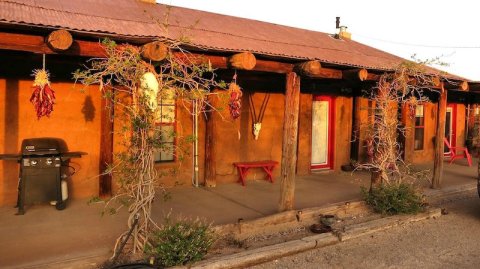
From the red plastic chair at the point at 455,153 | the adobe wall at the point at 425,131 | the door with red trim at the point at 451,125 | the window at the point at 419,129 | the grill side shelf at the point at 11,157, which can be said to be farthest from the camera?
the door with red trim at the point at 451,125

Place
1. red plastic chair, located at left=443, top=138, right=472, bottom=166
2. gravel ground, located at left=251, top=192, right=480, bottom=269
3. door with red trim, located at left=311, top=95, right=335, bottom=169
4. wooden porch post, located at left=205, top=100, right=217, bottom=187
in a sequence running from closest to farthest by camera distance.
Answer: gravel ground, located at left=251, top=192, right=480, bottom=269, wooden porch post, located at left=205, top=100, right=217, bottom=187, door with red trim, located at left=311, top=95, right=335, bottom=169, red plastic chair, located at left=443, top=138, right=472, bottom=166

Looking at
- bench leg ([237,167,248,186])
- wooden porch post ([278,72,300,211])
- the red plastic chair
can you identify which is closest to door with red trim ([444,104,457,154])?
the red plastic chair

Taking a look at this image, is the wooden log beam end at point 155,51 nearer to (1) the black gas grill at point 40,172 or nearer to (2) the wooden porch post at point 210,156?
(1) the black gas grill at point 40,172

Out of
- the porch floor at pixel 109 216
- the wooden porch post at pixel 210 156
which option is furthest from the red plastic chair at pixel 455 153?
the wooden porch post at pixel 210 156

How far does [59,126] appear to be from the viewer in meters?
7.37

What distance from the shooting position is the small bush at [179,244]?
14.9 ft

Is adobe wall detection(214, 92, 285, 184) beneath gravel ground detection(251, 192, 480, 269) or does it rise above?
above

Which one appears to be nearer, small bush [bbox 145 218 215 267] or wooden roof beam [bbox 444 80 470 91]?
small bush [bbox 145 218 215 267]

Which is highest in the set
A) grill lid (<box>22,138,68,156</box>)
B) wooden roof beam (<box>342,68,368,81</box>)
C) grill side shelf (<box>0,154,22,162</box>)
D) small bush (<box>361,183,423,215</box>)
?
wooden roof beam (<box>342,68,368,81</box>)

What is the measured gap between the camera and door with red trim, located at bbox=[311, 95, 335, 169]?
1150 cm

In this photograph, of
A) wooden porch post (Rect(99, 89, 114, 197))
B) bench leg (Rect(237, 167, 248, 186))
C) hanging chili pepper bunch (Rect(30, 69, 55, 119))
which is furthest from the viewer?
bench leg (Rect(237, 167, 248, 186))

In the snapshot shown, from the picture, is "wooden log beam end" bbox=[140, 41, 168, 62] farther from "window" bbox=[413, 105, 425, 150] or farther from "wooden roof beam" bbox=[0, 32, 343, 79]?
"window" bbox=[413, 105, 425, 150]

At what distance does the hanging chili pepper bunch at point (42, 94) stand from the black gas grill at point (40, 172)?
168cm

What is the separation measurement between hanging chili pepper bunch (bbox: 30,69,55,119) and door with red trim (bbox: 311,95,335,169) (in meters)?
7.74
